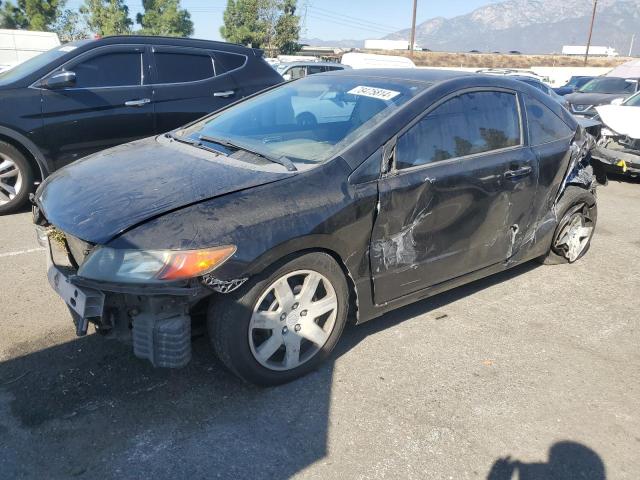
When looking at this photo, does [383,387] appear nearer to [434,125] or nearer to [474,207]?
[474,207]

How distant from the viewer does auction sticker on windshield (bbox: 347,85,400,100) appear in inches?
135

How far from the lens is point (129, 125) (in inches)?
241

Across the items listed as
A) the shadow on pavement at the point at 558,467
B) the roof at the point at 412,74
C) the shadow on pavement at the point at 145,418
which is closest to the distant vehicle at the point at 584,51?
the roof at the point at 412,74

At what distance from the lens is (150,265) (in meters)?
2.43

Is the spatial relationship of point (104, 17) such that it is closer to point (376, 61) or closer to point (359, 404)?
point (376, 61)

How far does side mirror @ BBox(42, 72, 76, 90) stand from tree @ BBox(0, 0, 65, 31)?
3374 centimetres

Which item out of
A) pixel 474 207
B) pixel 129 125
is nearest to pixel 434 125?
pixel 474 207

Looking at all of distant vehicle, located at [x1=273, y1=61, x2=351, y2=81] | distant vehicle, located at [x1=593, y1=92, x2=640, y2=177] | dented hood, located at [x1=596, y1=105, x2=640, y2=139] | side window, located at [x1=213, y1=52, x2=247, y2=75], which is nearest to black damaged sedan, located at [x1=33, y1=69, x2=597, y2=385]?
side window, located at [x1=213, y1=52, x2=247, y2=75]

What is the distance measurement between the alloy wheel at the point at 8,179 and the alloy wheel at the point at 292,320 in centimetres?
406

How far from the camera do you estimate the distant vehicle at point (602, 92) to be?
1551 centimetres

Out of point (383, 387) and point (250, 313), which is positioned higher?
point (250, 313)

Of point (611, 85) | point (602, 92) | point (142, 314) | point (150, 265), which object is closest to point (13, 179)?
point (142, 314)

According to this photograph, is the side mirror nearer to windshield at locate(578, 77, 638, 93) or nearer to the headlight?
the headlight

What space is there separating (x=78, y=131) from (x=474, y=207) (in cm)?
424
